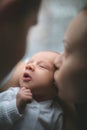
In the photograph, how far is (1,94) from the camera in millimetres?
523

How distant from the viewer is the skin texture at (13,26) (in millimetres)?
483

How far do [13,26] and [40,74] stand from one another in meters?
0.08

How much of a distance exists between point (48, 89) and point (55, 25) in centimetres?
9

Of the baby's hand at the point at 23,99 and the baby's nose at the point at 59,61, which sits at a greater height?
the baby's nose at the point at 59,61

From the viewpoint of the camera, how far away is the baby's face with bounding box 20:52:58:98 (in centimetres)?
51

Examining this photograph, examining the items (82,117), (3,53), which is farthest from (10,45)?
(82,117)

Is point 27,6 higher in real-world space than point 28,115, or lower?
higher

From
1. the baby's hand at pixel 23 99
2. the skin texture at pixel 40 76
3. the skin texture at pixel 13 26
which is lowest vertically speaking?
the baby's hand at pixel 23 99

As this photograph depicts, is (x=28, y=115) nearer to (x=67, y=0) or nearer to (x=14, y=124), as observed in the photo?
A: (x=14, y=124)

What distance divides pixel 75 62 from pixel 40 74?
7 centimetres

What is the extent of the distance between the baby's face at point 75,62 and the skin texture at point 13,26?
0.05m

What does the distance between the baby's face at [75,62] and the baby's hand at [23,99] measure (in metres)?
0.05

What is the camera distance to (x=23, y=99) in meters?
0.50

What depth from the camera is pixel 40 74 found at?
522mm
